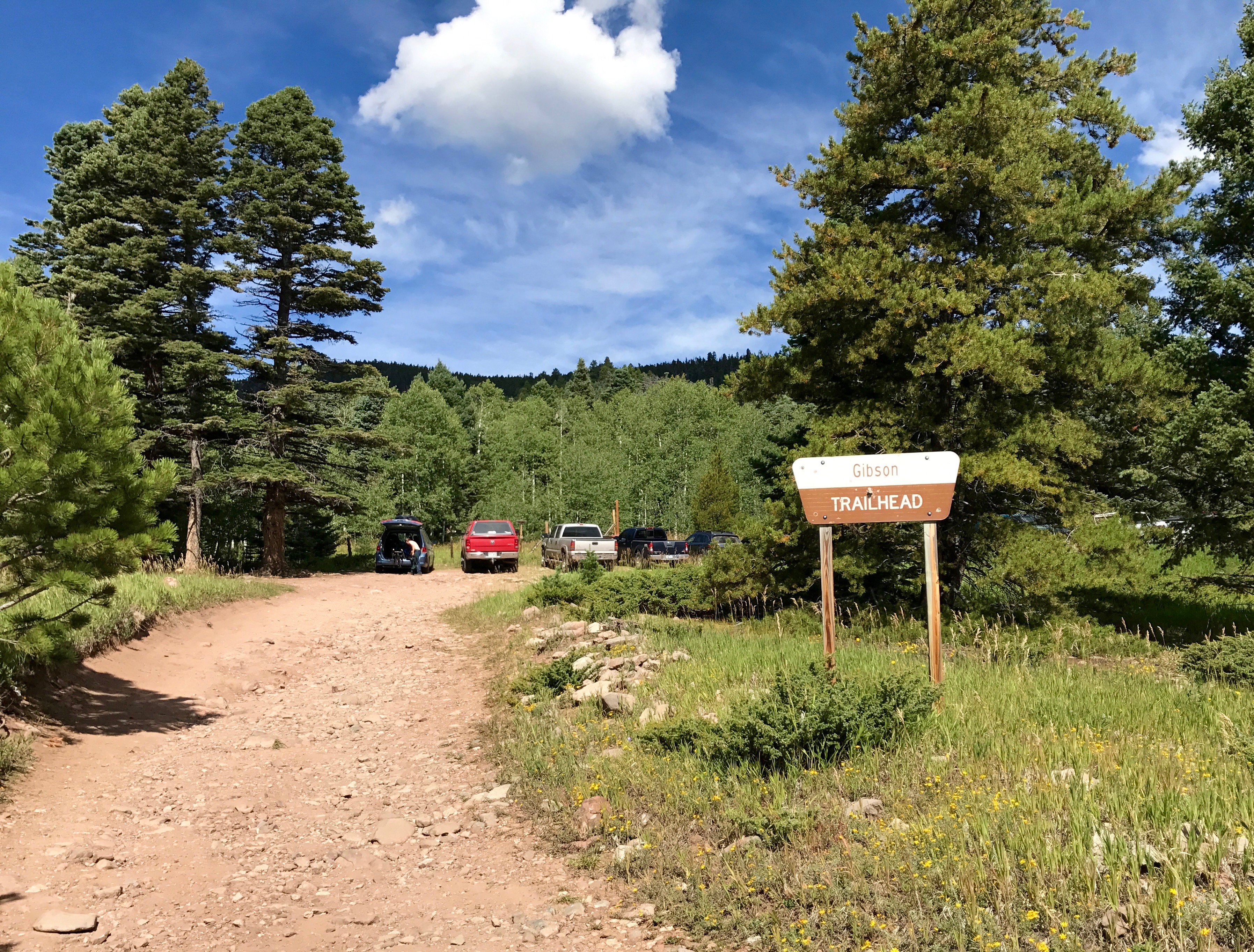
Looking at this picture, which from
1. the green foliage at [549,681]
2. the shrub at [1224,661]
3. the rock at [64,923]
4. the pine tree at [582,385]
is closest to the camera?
the rock at [64,923]

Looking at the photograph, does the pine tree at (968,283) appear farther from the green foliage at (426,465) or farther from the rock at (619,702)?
the green foliage at (426,465)

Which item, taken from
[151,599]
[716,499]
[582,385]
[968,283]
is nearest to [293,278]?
[151,599]

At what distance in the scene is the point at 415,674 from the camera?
1126cm

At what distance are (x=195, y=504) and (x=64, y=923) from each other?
20.4m

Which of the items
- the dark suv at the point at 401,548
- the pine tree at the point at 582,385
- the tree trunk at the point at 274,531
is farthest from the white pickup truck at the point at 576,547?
the pine tree at the point at 582,385

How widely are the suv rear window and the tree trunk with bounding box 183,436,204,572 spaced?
922cm

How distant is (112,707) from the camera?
8734 mm

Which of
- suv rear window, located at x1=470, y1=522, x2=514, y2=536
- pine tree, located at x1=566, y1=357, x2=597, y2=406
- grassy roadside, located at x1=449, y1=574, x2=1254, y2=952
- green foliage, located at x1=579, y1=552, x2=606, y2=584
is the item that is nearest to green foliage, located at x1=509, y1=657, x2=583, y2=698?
grassy roadside, located at x1=449, y1=574, x2=1254, y2=952

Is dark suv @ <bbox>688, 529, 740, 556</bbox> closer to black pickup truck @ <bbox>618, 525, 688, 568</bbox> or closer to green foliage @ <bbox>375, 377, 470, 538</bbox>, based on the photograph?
black pickup truck @ <bbox>618, 525, 688, 568</bbox>

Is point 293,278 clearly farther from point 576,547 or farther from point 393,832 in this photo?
point 393,832

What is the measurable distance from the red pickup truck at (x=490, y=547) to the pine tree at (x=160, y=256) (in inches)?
364

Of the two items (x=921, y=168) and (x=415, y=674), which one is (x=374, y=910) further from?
(x=921, y=168)

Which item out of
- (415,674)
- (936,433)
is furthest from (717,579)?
(415,674)

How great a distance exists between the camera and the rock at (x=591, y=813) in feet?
18.2
